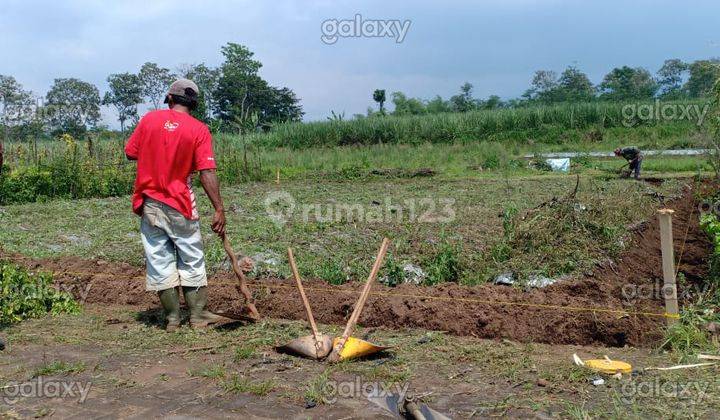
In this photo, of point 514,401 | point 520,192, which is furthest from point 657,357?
point 520,192

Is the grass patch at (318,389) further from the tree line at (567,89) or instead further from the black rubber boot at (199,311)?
the tree line at (567,89)

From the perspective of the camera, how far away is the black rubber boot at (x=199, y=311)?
233 inches

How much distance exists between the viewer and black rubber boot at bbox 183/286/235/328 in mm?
5906

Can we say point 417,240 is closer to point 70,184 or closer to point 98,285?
point 98,285

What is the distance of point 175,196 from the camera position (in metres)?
5.72

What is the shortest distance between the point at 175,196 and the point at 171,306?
0.92 metres

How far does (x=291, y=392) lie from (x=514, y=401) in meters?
1.30

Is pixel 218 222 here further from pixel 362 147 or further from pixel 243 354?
pixel 362 147

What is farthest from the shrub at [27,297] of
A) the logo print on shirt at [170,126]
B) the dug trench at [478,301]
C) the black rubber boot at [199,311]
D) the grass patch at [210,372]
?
the grass patch at [210,372]

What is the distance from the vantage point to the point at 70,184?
16.4 metres

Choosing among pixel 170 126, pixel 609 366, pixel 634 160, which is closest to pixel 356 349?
pixel 609 366

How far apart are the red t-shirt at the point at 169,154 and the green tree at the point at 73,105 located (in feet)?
47.3

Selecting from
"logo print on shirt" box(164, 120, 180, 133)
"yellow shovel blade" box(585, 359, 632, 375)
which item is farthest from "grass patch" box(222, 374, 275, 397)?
"logo print on shirt" box(164, 120, 180, 133)

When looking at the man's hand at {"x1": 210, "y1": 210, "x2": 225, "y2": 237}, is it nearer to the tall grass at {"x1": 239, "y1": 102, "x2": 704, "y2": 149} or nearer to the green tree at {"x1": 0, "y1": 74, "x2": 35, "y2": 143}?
the green tree at {"x1": 0, "y1": 74, "x2": 35, "y2": 143}
